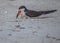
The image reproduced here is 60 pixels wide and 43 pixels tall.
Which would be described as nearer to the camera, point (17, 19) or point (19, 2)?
point (17, 19)

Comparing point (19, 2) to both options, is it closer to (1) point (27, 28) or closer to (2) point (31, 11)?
(2) point (31, 11)

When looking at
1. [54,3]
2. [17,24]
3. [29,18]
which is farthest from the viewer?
[54,3]

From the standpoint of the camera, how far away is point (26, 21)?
446 centimetres

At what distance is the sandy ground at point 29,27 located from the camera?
379 cm

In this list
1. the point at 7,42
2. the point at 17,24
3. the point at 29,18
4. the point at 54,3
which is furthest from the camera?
the point at 54,3

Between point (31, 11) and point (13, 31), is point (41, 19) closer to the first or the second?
point (31, 11)

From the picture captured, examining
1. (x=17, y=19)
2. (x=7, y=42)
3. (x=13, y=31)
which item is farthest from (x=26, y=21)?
(x=7, y=42)

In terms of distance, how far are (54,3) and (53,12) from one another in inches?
25.3

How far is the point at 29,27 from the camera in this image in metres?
4.21

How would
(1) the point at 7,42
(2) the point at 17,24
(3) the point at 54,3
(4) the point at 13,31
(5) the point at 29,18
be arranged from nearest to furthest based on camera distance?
(1) the point at 7,42 → (4) the point at 13,31 → (2) the point at 17,24 → (5) the point at 29,18 → (3) the point at 54,3

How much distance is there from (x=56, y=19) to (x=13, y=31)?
842 millimetres

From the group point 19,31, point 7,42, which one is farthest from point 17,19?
point 7,42

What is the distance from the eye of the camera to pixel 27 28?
4172 mm

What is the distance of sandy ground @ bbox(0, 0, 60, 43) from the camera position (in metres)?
3.79
